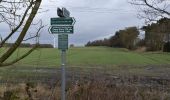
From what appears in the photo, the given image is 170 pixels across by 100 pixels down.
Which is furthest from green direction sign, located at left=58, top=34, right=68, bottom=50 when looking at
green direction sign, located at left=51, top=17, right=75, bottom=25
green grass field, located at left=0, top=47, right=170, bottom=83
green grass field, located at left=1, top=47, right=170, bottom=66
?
green grass field, located at left=1, top=47, right=170, bottom=66

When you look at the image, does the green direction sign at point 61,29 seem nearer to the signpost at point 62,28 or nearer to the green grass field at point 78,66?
the signpost at point 62,28

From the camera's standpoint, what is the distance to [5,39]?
890 cm

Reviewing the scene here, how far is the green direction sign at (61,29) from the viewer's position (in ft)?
30.0

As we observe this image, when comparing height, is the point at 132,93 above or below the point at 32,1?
below

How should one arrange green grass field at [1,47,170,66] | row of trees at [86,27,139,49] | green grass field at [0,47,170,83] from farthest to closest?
row of trees at [86,27,139,49] < green grass field at [1,47,170,66] < green grass field at [0,47,170,83]

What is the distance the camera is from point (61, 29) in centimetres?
919

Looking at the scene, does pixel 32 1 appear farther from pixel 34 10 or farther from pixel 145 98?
pixel 145 98

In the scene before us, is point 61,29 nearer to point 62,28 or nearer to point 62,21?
point 62,28

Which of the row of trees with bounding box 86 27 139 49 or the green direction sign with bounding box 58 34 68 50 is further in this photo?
the row of trees with bounding box 86 27 139 49

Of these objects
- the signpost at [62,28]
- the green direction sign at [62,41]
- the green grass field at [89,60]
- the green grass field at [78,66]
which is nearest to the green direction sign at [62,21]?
the signpost at [62,28]

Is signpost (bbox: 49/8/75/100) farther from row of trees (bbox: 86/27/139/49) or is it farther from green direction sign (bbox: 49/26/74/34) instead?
row of trees (bbox: 86/27/139/49)

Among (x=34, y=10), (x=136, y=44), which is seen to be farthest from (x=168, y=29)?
(x=136, y=44)

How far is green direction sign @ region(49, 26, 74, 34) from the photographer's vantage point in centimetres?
914

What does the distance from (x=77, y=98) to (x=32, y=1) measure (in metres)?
3.34
